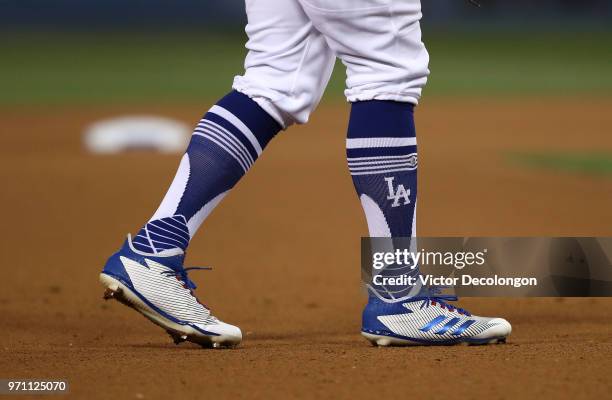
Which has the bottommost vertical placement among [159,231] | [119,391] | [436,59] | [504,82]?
[119,391]

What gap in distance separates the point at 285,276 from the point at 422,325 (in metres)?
1.61

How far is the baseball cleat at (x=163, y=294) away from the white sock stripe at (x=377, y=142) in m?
0.51

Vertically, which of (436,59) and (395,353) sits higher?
(436,59)

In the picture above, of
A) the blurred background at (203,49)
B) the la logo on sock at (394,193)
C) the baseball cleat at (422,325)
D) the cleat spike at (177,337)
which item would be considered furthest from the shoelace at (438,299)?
the blurred background at (203,49)

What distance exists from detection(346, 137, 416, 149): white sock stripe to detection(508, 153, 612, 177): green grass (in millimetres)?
4810

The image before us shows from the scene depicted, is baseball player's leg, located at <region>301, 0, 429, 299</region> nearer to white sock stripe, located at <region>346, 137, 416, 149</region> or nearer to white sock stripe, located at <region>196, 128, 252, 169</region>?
white sock stripe, located at <region>346, 137, 416, 149</region>

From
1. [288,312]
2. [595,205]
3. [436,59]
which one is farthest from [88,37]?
[288,312]

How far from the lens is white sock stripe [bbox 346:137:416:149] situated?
2766 millimetres

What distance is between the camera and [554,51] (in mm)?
23625

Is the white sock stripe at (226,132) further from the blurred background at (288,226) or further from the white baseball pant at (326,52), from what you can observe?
the blurred background at (288,226)

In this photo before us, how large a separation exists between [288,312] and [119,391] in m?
1.46

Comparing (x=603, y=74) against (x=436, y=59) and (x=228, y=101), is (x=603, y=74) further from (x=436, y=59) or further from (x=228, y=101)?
(x=228, y=101)

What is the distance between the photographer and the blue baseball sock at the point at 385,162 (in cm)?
277

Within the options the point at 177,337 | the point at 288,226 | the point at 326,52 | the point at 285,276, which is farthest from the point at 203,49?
the point at 177,337
